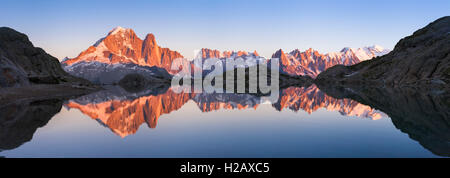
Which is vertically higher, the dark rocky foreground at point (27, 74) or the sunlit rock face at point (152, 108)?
the dark rocky foreground at point (27, 74)

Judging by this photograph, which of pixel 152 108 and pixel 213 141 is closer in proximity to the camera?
pixel 213 141

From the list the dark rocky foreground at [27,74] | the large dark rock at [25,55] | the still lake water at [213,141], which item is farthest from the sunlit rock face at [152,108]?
the large dark rock at [25,55]

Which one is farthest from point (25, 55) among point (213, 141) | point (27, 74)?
point (213, 141)

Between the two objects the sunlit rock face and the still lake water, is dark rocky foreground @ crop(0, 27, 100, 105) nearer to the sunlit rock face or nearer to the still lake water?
the sunlit rock face

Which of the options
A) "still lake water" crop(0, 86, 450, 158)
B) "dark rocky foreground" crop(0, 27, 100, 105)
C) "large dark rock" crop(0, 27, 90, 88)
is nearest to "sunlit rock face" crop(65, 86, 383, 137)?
"still lake water" crop(0, 86, 450, 158)

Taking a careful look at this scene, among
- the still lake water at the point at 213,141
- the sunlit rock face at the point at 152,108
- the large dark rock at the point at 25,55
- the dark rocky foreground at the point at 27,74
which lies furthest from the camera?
the large dark rock at the point at 25,55

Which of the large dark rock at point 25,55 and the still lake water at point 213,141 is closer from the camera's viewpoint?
the still lake water at point 213,141

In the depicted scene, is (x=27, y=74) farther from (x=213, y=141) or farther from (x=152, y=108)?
(x=213, y=141)

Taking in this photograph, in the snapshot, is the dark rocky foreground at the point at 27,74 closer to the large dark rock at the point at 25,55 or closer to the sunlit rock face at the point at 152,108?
the large dark rock at the point at 25,55

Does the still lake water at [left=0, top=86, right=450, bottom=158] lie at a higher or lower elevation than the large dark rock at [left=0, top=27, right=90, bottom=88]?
lower

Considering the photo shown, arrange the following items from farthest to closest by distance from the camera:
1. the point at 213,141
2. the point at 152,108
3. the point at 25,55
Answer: the point at 25,55, the point at 152,108, the point at 213,141
